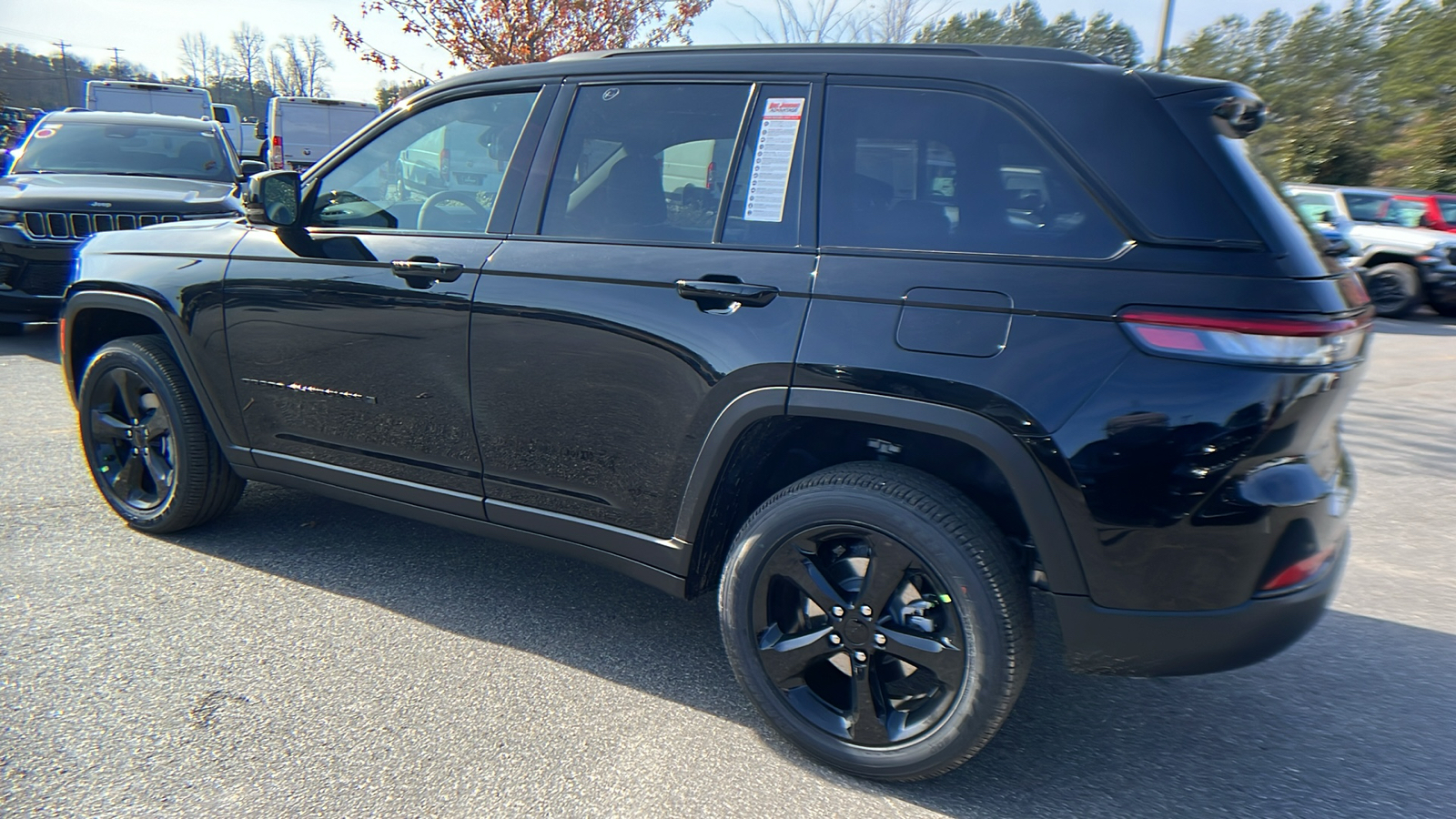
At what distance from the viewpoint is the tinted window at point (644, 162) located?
271cm

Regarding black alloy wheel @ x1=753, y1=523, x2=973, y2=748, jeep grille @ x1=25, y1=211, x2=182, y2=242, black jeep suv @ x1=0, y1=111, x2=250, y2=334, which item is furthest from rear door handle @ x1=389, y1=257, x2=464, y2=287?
jeep grille @ x1=25, y1=211, x2=182, y2=242

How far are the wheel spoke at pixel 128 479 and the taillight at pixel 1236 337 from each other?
381cm

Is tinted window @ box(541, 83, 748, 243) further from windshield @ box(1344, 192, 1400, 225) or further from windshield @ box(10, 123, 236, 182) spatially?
windshield @ box(1344, 192, 1400, 225)

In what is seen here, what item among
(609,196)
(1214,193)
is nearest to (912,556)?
(1214,193)

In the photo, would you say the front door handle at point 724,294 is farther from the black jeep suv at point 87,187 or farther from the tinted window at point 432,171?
the black jeep suv at point 87,187

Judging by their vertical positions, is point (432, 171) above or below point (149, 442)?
above

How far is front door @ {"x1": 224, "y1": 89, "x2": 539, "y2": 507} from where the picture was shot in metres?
3.03

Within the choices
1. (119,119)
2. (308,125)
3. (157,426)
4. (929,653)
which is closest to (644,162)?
(929,653)

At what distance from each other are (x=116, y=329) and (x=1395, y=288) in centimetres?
1448

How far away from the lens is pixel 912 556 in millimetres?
2311

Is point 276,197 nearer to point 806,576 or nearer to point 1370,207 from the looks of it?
point 806,576

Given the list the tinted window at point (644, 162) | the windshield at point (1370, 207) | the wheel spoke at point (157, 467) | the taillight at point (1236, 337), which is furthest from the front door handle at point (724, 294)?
the windshield at point (1370, 207)

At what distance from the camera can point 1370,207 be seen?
42.3ft

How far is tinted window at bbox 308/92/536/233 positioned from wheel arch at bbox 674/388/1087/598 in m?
1.18
